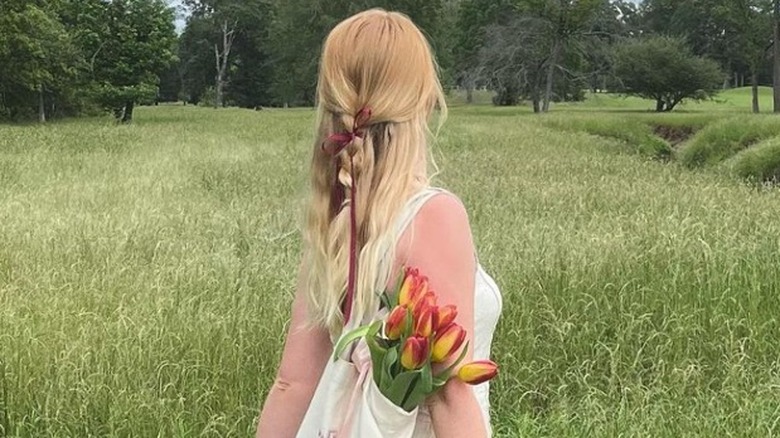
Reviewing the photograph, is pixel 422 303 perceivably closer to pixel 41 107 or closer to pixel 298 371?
pixel 298 371

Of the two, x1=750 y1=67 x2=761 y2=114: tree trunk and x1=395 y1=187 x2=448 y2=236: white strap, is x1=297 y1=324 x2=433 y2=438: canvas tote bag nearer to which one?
x1=395 y1=187 x2=448 y2=236: white strap

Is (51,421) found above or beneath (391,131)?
beneath

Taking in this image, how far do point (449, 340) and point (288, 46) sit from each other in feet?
210

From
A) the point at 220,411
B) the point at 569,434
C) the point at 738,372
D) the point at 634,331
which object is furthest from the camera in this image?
the point at 634,331

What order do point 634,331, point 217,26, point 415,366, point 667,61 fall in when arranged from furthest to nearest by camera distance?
point 217,26
point 667,61
point 634,331
point 415,366

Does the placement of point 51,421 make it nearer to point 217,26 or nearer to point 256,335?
point 256,335

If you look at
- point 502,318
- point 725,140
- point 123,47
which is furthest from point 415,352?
point 123,47

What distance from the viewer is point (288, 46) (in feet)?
209

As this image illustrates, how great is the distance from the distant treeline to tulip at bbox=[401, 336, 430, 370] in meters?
13.8

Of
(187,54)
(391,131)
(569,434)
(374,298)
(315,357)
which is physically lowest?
(569,434)

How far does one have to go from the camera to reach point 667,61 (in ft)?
173

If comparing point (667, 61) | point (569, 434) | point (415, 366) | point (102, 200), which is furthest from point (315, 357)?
point (667, 61)

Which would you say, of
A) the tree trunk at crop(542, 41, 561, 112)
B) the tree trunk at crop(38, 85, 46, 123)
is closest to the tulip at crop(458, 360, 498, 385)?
the tree trunk at crop(38, 85, 46, 123)

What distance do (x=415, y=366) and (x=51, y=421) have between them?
107 inches
